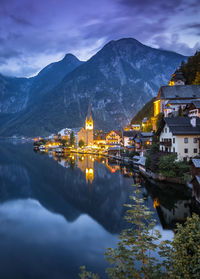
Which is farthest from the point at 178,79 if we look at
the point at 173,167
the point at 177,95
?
the point at 173,167

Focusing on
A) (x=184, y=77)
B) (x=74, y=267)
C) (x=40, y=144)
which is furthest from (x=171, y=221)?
(x=40, y=144)

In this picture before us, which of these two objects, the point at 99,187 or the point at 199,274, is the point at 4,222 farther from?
the point at 199,274

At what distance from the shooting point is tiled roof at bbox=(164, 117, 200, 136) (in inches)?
1635

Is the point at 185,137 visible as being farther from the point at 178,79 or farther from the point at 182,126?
the point at 178,79

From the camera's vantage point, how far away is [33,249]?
20719mm

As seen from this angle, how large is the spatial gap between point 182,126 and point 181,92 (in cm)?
3748

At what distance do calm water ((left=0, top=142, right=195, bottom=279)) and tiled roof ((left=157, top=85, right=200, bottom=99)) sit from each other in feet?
125

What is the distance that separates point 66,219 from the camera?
29.5 meters

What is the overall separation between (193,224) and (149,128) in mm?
79627

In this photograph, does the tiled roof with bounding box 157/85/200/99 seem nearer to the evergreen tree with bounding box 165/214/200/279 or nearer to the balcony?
Result: the balcony

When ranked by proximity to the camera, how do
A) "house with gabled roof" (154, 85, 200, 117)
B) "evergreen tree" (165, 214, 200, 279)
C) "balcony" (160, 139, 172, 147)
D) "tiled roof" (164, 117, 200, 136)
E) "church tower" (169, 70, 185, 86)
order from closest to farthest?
"evergreen tree" (165, 214, 200, 279) < "tiled roof" (164, 117, 200, 136) < "balcony" (160, 139, 172, 147) < "house with gabled roof" (154, 85, 200, 117) < "church tower" (169, 70, 185, 86)

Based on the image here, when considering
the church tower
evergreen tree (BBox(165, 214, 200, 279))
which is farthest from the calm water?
the church tower

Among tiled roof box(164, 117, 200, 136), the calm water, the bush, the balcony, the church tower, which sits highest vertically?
the church tower

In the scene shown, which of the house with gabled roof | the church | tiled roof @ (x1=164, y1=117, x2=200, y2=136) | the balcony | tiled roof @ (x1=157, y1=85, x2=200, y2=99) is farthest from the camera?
the church
